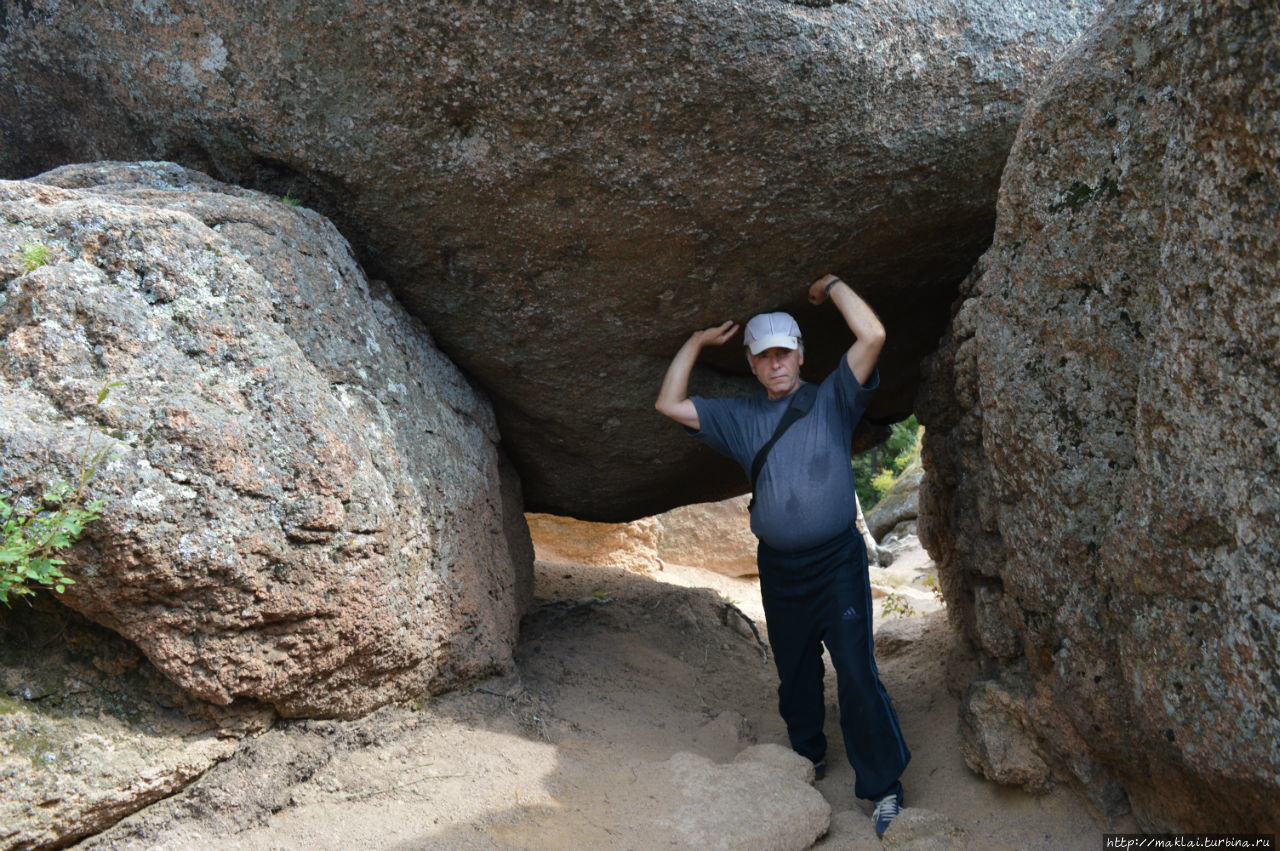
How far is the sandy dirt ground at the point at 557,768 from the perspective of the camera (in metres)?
2.87

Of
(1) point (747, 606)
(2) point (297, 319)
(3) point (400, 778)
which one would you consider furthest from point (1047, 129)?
(1) point (747, 606)

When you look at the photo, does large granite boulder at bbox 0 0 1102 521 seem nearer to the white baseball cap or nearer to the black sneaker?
the white baseball cap

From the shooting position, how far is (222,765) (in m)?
2.91

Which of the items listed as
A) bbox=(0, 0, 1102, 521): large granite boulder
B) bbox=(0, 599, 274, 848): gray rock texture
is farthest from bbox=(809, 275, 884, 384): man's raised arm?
bbox=(0, 599, 274, 848): gray rock texture

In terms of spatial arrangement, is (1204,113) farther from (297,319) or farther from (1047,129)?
(297,319)

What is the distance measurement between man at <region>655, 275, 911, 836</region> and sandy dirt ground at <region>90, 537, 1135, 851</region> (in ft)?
0.80

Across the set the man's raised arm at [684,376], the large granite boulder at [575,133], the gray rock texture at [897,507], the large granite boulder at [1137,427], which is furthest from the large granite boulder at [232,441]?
the gray rock texture at [897,507]

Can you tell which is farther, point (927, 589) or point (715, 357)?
point (927, 589)

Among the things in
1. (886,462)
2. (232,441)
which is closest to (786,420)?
(232,441)

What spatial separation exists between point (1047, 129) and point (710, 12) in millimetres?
1198

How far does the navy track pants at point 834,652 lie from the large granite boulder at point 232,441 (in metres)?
1.25

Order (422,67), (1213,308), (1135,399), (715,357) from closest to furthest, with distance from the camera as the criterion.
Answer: (1213,308)
(1135,399)
(422,67)
(715,357)

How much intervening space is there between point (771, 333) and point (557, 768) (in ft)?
6.39

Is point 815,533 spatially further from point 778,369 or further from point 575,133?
point 575,133
